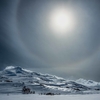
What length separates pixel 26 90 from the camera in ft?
510

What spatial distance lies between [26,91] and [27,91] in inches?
53.6

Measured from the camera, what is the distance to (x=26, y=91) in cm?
15488

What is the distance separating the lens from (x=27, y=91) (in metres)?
154

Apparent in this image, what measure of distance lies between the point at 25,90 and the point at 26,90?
147 centimetres

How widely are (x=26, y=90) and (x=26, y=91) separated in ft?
3.24

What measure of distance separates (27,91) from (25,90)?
10.9 ft

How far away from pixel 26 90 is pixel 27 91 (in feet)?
6.37

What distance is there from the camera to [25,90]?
156m
